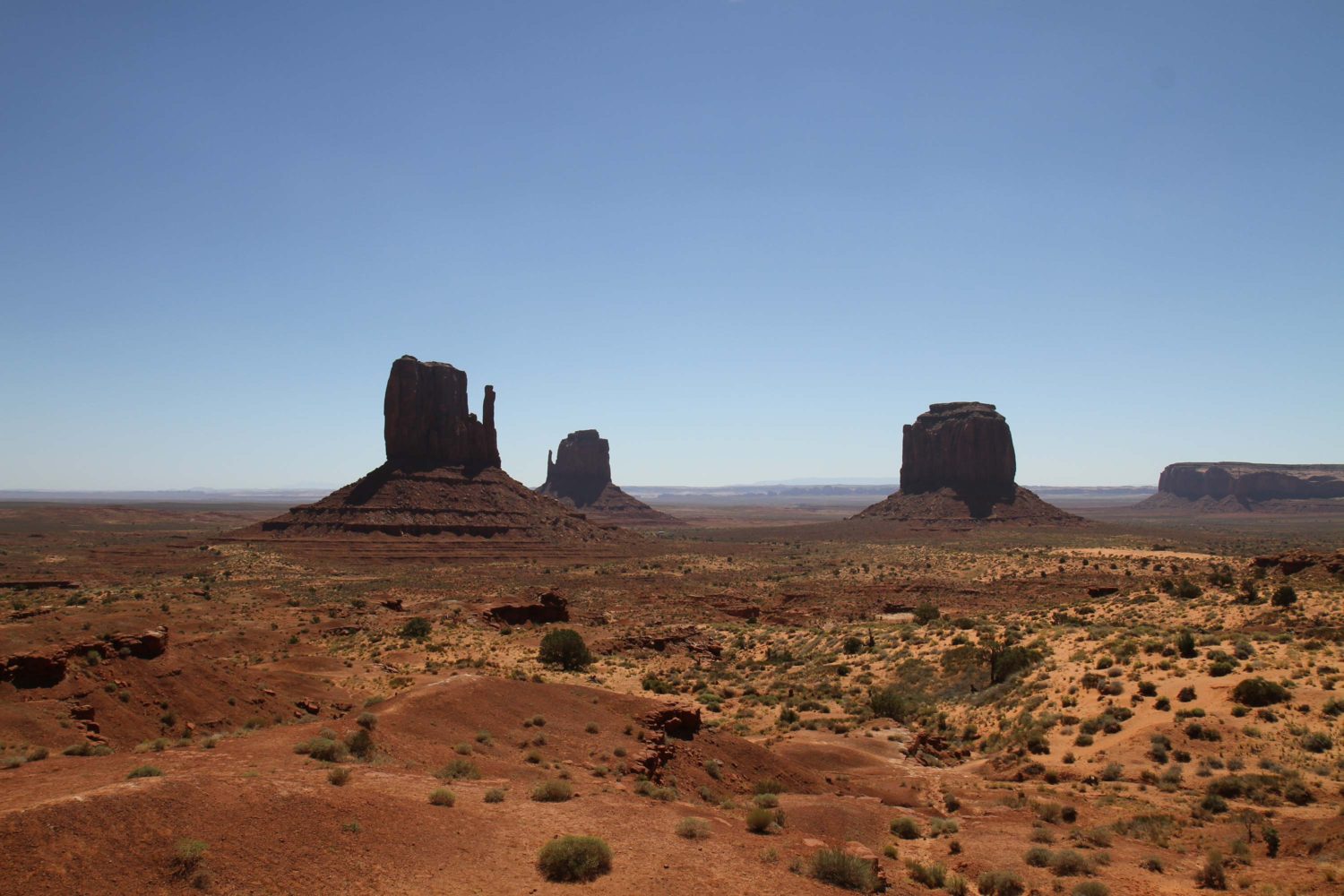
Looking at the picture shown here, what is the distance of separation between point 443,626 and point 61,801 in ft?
105

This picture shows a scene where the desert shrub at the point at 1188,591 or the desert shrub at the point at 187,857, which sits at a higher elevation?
the desert shrub at the point at 187,857

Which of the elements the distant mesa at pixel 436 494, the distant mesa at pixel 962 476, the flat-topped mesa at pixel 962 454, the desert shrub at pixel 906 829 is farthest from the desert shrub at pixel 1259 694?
the flat-topped mesa at pixel 962 454

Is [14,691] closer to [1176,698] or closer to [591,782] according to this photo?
[591,782]

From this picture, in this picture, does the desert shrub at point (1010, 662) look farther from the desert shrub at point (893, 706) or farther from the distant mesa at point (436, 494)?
the distant mesa at point (436, 494)

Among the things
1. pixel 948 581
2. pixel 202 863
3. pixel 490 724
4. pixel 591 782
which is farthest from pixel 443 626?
pixel 948 581

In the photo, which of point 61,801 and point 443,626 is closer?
point 61,801

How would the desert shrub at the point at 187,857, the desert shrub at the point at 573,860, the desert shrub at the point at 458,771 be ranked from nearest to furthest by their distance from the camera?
1. the desert shrub at the point at 187,857
2. the desert shrub at the point at 573,860
3. the desert shrub at the point at 458,771

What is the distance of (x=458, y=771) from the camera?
54.3 feet

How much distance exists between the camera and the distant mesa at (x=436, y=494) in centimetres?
9206

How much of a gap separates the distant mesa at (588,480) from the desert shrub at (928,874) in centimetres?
16363

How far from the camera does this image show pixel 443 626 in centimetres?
4238

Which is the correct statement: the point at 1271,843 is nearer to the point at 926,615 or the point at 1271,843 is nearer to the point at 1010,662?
the point at 1010,662

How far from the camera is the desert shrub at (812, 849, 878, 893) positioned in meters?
12.9

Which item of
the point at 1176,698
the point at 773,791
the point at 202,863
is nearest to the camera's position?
the point at 202,863
